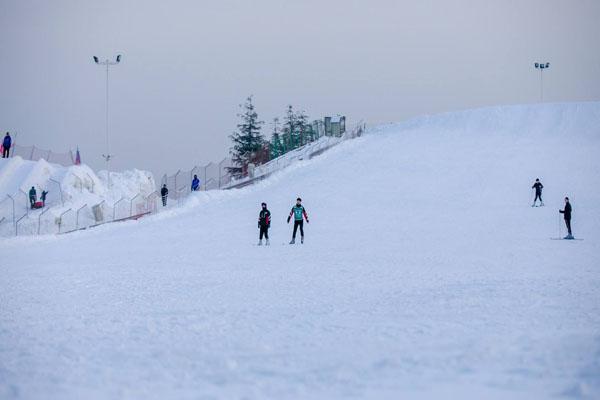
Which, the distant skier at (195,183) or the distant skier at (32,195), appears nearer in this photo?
the distant skier at (32,195)

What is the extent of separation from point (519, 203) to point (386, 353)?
25971 mm

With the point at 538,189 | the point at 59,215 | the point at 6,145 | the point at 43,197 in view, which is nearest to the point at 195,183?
the point at 59,215

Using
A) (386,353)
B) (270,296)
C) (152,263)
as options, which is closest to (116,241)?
(152,263)

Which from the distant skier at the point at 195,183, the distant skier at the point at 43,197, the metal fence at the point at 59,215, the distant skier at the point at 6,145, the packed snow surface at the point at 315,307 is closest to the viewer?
the packed snow surface at the point at 315,307

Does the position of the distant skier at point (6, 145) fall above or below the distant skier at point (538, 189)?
above

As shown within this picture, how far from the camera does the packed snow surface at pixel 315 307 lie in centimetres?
677

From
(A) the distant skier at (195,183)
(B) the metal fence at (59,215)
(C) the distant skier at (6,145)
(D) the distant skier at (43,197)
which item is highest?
(C) the distant skier at (6,145)

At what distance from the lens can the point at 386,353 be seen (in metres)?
7.66

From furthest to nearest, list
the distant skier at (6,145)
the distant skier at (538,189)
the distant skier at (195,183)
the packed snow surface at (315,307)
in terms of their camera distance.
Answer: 1. the distant skier at (6,145)
2. the distant skier at (195,183)
3. the distant skier at (538,189)
4. the packed snow surface at (315,307)

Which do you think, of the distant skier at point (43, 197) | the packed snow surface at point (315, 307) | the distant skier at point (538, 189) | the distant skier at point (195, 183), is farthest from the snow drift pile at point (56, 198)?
the distant skier at point (538, 189)

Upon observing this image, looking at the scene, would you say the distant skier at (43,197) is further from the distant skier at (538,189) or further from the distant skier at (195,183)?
the distant skier at (538,189)

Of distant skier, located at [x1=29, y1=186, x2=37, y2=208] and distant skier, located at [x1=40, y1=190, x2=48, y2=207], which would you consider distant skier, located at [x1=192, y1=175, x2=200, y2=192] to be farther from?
distant skier, located at [x1=29, y1=186, x2=37, y2=208]

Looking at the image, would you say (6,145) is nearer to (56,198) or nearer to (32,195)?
(56,198)

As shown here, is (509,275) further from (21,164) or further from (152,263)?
(21,164)
